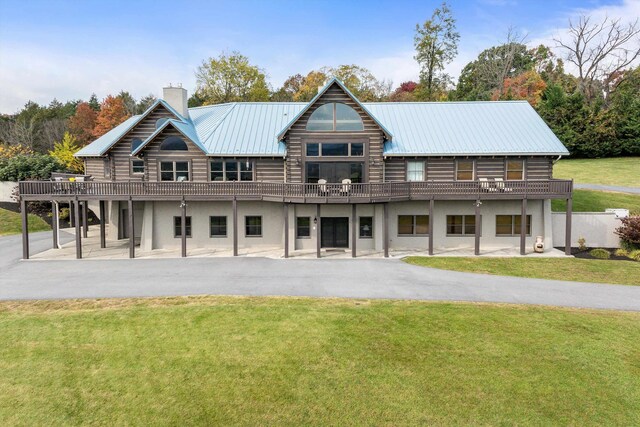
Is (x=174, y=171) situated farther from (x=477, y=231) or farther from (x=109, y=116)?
(x=109, y=116)

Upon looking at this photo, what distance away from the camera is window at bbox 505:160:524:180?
25844 mm

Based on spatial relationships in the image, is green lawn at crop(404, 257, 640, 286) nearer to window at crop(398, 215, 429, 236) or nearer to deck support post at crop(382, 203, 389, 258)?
deck support post at crop(382, 203, 389, 258)

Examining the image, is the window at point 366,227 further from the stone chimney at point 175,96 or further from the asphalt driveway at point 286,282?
the stone chimney at point 175,96

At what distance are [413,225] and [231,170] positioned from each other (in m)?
12.1

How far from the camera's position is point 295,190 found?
2370 centimetres

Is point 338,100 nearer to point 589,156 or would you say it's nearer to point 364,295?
point 364,295

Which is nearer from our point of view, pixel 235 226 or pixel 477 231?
pixel 235 226

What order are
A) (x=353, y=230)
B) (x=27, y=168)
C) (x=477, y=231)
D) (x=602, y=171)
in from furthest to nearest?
1. (x=602, y=171)
2. (x=27, y=168)
3. (x=477, y=231)
4. (x=353, y=230)

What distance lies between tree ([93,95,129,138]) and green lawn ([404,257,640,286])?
5608 cm

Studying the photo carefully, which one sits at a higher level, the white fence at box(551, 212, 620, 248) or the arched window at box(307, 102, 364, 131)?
the arched window at box(307, 102, 364, 131)

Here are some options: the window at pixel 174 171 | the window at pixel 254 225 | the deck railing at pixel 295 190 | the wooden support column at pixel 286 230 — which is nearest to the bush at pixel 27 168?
the deck railing at pixel 295 190

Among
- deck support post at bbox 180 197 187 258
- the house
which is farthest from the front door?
deck support post at bbox 180 197 187 258

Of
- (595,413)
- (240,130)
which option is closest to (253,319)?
(595,413)

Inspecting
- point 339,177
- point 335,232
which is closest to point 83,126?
point 339,177
